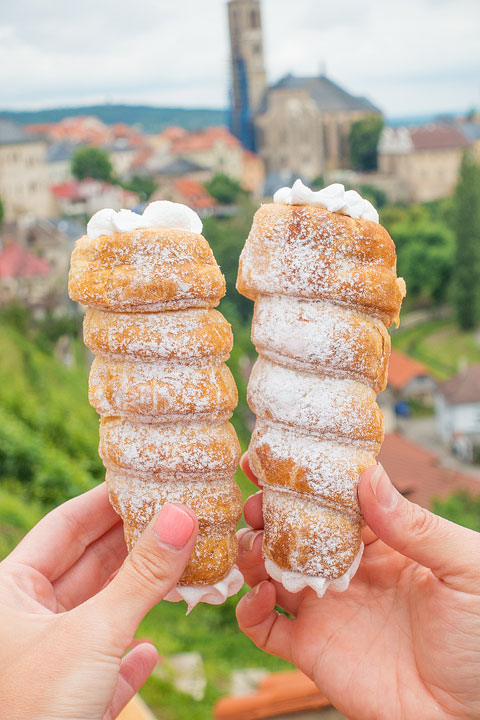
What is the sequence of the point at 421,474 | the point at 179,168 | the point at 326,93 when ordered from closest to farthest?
1. the point at 421,474
2. the point at 179,168
3. the point at 326,93

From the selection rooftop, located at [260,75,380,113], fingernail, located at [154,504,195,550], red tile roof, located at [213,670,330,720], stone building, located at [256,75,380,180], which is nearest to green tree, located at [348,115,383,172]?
stone building, located at [256,75,380,180]

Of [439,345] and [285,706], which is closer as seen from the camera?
[285,706]

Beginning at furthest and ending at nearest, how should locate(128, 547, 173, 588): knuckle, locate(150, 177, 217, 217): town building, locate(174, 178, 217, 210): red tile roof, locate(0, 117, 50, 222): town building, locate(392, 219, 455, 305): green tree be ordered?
locate(174, 178, 217, 210): red tile roof → locate(392, 219, 455, 305): green tree → locate(0, 117, 50, 222): town building → locate(150, 177, 217, 217): town building → locate(128, 547, 173, 588): knuckle

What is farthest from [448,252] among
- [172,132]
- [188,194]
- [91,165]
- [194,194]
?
[172,132]

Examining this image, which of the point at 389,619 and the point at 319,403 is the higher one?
the point at 319,403

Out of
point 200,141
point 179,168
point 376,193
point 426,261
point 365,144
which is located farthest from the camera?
point 365,144

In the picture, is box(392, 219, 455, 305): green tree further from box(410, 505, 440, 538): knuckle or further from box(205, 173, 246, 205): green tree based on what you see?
box(410, 505, 440, 538): knuckle

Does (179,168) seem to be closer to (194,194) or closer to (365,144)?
(194,194)
